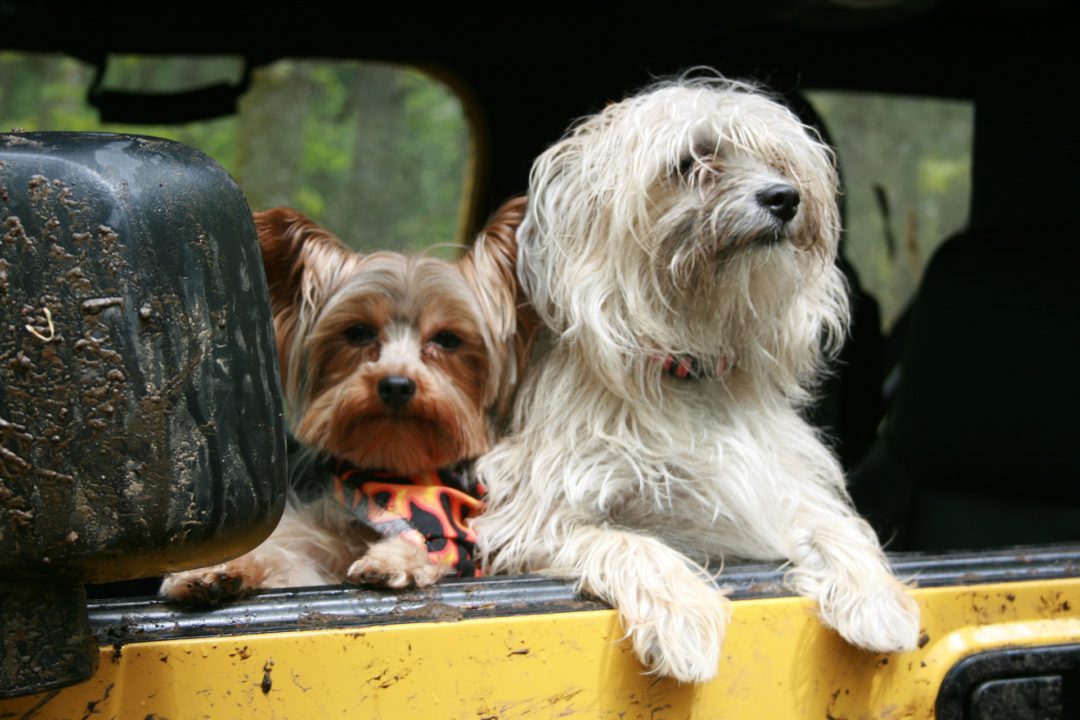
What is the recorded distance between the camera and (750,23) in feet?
12.3

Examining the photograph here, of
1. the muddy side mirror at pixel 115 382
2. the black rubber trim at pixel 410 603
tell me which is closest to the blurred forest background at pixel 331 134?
the black rubber trim at pixel 410 603

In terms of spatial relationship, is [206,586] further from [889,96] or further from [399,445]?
[889,96]

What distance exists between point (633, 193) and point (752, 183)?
0.82 feet

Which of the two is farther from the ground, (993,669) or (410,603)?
(410,603)

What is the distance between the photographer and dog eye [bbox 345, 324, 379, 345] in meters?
2.69

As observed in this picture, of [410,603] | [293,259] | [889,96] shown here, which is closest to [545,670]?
[410,603]

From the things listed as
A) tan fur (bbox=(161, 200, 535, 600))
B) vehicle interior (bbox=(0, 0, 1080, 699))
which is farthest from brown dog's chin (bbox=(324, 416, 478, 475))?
vehicle interior (bbox=(0, 0, 1080, 699))

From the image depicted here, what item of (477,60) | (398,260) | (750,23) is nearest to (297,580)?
(398,260)

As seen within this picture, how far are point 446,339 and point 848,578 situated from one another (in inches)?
39.0

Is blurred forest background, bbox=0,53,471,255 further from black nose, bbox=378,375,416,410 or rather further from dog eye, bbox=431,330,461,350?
black nose, bbox=378,375,416,410

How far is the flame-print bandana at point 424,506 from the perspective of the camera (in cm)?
245

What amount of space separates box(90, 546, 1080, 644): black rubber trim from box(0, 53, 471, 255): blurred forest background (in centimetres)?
1026

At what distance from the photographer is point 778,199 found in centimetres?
255

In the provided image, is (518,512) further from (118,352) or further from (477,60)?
(477,60)
